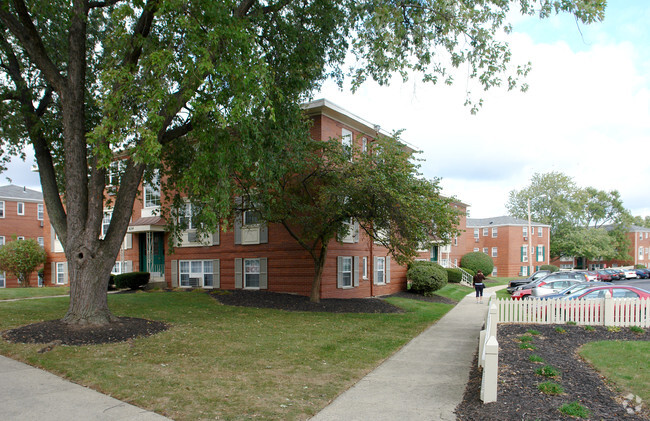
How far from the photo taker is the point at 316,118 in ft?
65.3

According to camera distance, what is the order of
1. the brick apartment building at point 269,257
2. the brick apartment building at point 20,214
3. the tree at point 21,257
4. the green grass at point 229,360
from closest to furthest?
the green grass at point 229,360
the brick apartment building at point 269,257
the tree at point 21,257
the brick apartment building at point 20,214

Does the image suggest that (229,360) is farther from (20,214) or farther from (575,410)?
(20,214)

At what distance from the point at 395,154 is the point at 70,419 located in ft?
39.0

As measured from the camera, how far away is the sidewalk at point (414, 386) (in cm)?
616

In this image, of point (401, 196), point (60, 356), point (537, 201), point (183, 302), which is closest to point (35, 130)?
point (60, 356)

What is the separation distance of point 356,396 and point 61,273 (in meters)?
31.5

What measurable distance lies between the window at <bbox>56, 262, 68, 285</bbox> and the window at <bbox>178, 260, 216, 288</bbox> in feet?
40.1

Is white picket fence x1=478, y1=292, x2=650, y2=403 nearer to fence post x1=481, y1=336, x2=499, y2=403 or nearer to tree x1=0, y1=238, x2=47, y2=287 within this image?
fence post x1=481, y1=336, x2=499, y2=403

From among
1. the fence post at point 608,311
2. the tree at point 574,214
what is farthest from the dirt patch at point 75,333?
the tree at point 574,214

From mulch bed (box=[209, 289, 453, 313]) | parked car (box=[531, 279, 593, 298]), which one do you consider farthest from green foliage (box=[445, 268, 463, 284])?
mulch bed (box=[209, 289, 453, 313])

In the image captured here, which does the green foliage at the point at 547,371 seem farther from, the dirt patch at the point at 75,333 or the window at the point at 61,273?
the window at the point at 61,273

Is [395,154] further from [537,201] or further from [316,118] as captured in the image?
[537,201]

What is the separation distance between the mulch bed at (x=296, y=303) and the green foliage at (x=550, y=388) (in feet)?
37.0

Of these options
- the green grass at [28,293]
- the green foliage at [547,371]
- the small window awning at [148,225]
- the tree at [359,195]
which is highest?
the tree at [359,195]
